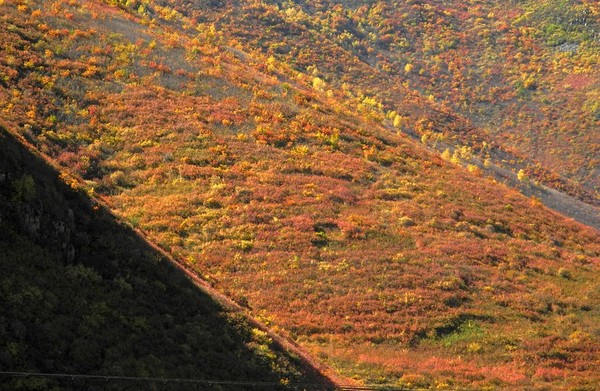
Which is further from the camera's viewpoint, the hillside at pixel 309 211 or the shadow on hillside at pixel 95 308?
the hillside at pixel 309 211

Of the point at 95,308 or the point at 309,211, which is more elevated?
the point at 95,308

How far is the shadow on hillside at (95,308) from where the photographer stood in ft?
50.2

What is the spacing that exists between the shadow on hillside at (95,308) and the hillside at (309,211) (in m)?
4.00

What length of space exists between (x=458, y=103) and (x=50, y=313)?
128477 mm

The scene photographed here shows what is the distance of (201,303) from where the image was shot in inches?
895

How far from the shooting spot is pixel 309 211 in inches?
1679

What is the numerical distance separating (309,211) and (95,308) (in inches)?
1011

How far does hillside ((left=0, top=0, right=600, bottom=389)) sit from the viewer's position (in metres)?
30.7

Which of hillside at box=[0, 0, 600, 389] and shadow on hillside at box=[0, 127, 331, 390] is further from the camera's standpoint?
hillside at box=[0, 0, 600, 389]

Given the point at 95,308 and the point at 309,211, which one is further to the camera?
the point at 309,211

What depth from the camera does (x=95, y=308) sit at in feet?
58.8

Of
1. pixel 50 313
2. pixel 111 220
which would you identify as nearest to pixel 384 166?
pixel 111 220

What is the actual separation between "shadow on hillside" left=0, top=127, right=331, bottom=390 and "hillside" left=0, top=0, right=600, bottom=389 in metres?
4.00

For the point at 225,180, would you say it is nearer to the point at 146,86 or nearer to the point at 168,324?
the point at 146,86
